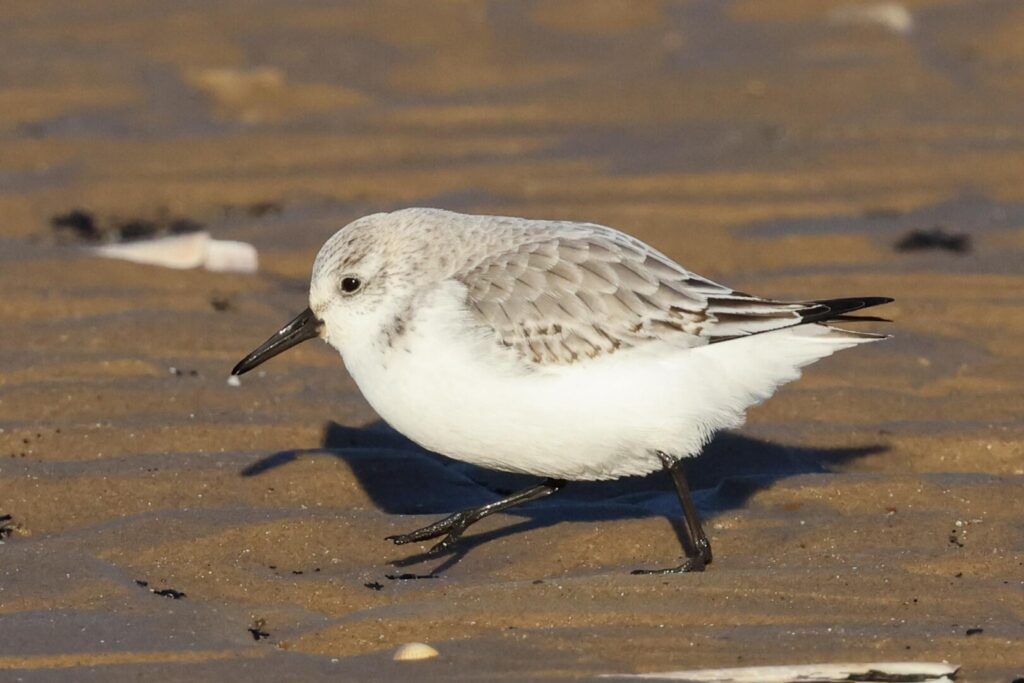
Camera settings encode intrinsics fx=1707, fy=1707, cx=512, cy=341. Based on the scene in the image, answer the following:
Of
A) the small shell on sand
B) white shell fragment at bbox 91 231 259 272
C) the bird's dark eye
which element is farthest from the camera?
white shell fragment at bbox 91 231 259 272

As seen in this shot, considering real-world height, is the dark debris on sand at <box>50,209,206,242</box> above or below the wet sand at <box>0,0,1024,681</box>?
below

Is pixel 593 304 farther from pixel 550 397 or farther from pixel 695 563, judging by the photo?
pixel 695 563

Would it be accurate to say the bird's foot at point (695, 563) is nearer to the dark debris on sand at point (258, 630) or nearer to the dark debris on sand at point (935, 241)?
the dark debris on sand at point (258, 630)

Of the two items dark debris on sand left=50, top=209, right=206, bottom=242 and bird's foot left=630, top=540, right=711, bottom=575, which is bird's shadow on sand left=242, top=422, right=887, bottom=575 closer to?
bird's foot left=630, top=540, right=711, bottom=575

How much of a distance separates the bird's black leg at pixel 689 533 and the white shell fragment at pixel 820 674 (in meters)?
0.82

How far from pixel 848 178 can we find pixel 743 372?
4765mm

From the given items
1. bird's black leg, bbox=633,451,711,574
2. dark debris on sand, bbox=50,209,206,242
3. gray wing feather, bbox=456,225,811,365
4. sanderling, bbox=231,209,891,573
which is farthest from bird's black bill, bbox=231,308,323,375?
dark debris on sand, bbox=50,209,206,242

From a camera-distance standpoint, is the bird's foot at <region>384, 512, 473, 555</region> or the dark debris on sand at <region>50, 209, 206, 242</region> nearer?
the bird's foot at <region>384, 512, 473, 555</region>

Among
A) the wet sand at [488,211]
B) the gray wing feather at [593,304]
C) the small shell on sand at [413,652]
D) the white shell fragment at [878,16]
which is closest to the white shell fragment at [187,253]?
the wet sand at [488,211]

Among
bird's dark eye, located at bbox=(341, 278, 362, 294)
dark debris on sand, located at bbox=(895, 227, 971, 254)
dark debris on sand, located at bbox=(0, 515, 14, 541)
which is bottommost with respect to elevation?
dark debris on sand, located at bbox=(0, 515, 14, 541)

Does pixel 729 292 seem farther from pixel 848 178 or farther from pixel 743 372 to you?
pixel 848 178

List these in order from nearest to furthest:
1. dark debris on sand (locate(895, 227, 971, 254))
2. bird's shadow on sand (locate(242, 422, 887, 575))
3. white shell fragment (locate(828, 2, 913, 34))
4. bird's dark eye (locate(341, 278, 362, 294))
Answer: bird's dark eye (locate(341, 278, 362, 294)) → bird's shadow on sand (locate(242, 422, 887, 575)) → dark debris on sand (locate(895, 227, 971, 254)) → white shell fragment (locate(828, 2, 913, 34))

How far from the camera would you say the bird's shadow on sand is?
5.83 meters

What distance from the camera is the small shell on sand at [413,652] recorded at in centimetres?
443
